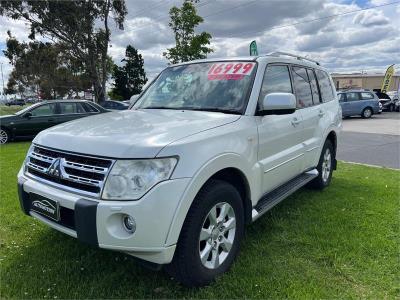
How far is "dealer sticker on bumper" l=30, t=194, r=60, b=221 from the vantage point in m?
Answer: 2.60

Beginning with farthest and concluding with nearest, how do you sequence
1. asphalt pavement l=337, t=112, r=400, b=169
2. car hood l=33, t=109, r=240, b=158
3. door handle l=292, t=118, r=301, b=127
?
asphalt pavement l=337, t=112, r=400, b=169
door handle l=292, t=118, r=301, b=127
car hood l=33, t=109, r=240, b=158

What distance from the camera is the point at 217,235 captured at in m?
2.87

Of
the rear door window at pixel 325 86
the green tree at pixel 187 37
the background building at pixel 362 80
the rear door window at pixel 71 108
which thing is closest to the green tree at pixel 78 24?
the green tree at pixel 187 37

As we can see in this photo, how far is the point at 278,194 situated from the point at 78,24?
83.4 ft

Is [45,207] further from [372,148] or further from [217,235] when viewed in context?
[372,148]

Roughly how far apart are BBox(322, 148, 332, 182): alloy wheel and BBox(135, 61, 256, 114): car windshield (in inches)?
96.3

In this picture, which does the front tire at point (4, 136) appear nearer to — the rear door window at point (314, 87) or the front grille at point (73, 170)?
the front grille at point (73, 170)

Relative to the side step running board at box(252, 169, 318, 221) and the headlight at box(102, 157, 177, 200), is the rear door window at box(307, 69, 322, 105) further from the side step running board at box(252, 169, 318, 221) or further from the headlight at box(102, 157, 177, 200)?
the headlight at box(102, 157, 177, 200)

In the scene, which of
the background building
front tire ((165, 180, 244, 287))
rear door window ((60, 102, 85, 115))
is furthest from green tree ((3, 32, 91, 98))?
the background building

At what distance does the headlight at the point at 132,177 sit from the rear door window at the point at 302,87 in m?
2.62

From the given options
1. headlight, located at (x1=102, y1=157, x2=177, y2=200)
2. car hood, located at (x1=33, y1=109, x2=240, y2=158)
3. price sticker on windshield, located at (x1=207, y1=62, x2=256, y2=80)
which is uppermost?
price sticker on windshield, located at (x1=207, y1=62, x2=256, y2=80)

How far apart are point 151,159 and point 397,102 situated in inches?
1247

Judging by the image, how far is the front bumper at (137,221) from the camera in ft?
7.57

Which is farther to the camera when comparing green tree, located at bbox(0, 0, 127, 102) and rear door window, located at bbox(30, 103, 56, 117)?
green tree, located at bbox(0, 0, 127, 102)
